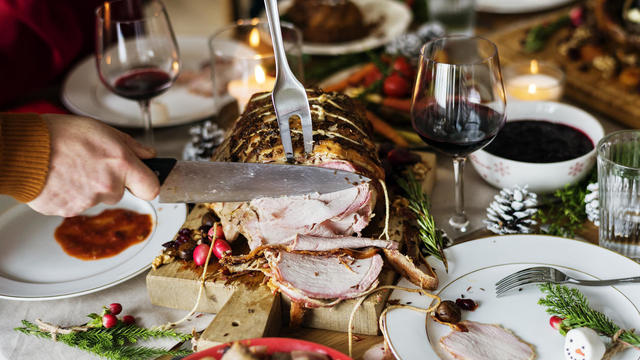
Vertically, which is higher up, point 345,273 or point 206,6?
point 345,273

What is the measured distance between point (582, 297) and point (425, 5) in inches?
80.7

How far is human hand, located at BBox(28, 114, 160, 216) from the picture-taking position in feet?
4.02

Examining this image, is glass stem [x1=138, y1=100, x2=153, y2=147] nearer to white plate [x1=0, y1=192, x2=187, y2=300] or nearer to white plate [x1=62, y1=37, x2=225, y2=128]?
white plate [x1=62, y1=37, x2=225, y2=128]

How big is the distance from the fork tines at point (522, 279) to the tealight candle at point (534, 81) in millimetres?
912

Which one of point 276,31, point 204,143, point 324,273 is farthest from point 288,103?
point 204,143

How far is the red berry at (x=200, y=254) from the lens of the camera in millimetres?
1392

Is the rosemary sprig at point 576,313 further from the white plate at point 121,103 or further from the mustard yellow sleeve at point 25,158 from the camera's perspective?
the white plate at point 121,103

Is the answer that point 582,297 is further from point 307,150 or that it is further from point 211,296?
point 211,296

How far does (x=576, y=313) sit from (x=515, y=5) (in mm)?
1973

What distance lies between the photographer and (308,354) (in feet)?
3.36

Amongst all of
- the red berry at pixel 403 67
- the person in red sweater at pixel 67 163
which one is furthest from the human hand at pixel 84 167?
the red berry at pixel 403 67

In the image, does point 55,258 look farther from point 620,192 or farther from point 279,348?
point 620,192

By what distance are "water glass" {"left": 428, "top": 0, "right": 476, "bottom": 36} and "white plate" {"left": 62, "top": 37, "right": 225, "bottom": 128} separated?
1.09m

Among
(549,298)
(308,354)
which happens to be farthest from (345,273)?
(549,298)
